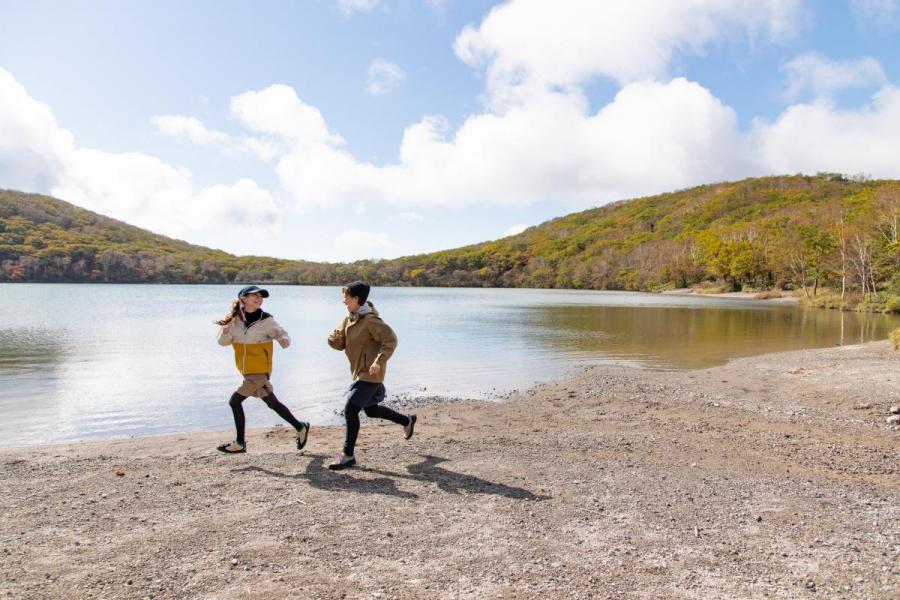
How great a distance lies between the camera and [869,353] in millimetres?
20062

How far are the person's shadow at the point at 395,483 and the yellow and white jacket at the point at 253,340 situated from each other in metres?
1.39

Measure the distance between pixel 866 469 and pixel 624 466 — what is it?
3227 millimetres

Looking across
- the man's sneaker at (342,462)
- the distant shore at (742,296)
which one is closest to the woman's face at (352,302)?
the man's sneaker at (342,462)

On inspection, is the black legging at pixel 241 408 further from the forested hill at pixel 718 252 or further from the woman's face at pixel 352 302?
the forested hill at pixel 718 252

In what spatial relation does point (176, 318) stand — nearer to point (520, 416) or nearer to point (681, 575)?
point (520, 416)

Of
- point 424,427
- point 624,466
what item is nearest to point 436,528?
point 624,466

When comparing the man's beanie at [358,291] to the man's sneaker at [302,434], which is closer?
the man's beanie at [358,291]

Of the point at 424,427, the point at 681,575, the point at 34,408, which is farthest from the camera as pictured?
the point at 34,408

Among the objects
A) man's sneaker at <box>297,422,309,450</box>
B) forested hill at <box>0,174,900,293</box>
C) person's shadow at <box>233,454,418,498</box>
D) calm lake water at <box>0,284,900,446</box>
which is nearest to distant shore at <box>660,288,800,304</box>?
forested hill at <box>0,174,900,293</box>

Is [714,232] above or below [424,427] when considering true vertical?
above

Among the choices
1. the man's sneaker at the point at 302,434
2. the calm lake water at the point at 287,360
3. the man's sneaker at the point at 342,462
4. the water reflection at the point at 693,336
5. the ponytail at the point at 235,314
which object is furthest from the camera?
the water reflection at the point at 693,336

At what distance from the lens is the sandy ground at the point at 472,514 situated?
4199mm

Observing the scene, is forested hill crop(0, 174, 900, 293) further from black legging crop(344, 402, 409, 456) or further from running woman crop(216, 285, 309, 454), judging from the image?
running woman crop(216, 285, 309, 454)

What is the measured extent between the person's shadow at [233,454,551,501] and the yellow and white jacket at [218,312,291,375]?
139cm
